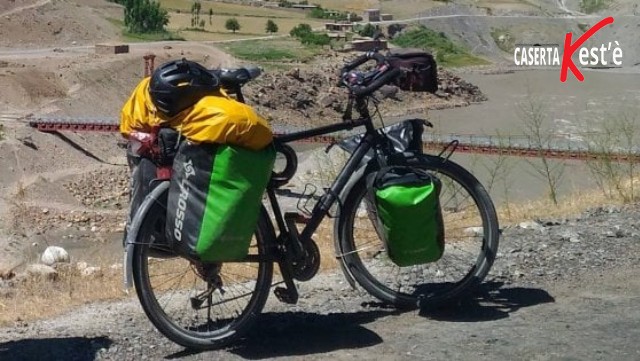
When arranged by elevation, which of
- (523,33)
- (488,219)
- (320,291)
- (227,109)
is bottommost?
(523,33)

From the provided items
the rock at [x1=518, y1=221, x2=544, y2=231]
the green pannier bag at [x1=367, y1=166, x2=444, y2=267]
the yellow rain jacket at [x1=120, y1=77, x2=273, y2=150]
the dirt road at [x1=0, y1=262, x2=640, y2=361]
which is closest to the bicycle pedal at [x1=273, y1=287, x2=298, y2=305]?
the dirt road at [x1=0, y1=262, x2=640, y2=361]

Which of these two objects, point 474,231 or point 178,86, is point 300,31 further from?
point 178,86

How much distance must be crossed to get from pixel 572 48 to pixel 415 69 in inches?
3761

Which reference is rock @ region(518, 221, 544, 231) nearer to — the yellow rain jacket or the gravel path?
the gravel path

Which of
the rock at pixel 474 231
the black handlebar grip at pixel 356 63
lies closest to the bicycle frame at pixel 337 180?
the black handlebar grip at pixel 356 63

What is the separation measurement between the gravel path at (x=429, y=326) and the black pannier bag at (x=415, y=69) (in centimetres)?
111

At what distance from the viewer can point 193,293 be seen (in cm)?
570

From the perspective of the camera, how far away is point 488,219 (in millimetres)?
Result: 5984

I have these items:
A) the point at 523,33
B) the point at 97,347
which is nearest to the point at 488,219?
the point at 97,347

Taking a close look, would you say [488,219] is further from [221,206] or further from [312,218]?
[221,206]

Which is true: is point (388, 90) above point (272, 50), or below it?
above

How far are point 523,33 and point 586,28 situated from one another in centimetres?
577

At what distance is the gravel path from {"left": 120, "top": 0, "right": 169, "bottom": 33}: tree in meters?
68.2

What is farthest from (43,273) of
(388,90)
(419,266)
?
(388,90)
